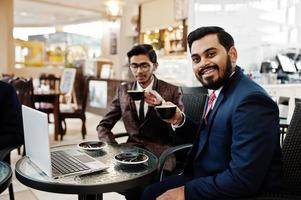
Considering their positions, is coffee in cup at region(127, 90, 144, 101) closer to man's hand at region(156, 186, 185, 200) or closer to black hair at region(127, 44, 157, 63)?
black hair at region(127, 44, 157, 63)

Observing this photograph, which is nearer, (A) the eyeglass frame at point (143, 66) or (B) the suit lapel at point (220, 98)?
(B) the suit lapel at point (220, 98)

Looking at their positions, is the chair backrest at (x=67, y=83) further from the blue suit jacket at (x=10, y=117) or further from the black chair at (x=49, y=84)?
the blue suit jacket at (x=10, y=117)

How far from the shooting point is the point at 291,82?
4.22m

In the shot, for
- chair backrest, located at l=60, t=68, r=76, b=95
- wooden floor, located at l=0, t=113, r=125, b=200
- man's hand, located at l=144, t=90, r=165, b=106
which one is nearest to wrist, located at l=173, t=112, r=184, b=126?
man's hand, located at l=144, t=90, r=165, b=106

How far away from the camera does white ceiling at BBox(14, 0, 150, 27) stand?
829 cm

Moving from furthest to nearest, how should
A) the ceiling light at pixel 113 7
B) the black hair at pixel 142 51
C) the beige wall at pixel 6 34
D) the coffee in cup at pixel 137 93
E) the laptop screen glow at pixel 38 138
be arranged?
1. the beige wall at pixel 6 34
2. the ceiling light at pixel 113 7
3. the black hair at pixel 142 51
4. the coffee in cup at pixel 137 93
5. the laptop screen glow at pixel 38 138

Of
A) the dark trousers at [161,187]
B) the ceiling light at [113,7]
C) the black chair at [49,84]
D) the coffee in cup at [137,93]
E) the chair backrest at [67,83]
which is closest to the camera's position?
the dark trousers at [161,187]

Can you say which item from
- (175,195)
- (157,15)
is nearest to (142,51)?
(175,195)

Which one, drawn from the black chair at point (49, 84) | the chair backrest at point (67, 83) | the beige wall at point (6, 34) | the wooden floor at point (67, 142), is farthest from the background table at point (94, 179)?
the beige wall at point (6, 34)

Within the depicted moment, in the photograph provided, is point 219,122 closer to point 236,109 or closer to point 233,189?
point 236,109

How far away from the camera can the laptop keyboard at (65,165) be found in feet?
4.25

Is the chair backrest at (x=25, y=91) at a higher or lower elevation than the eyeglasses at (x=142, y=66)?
lower

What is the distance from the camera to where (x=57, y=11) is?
9.75 m

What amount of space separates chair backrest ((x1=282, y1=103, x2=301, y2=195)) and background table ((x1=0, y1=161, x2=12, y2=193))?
125cm
